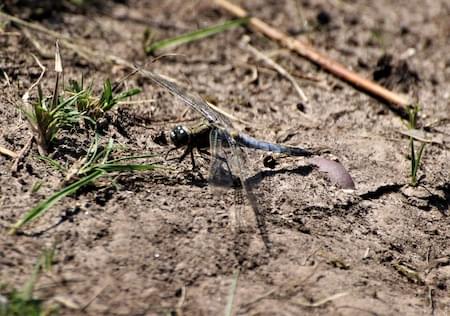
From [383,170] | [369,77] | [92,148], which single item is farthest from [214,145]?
[369,77]

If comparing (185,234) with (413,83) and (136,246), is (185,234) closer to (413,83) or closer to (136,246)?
(136,246)

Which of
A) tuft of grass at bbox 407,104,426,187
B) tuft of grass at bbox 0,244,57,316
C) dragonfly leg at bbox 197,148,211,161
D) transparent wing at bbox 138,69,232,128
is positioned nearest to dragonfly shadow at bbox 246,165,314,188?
dragonfly leg at bbox 197,148,211,161

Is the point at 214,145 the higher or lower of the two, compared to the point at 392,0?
lower

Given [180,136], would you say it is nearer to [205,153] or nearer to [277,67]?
[205,153]

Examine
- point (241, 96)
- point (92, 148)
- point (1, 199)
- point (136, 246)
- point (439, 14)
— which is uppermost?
point (439, 14)

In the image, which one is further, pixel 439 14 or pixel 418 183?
pixel 439 14

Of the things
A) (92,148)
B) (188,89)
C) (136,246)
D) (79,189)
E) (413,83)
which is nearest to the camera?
(136,246)
